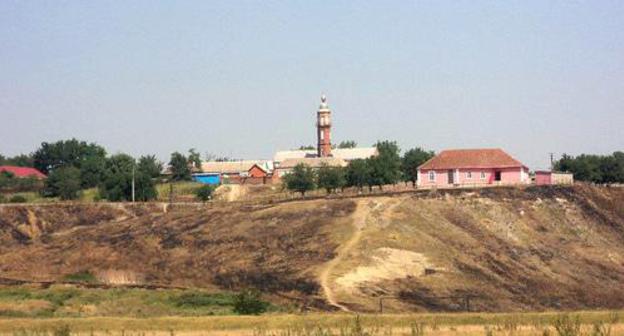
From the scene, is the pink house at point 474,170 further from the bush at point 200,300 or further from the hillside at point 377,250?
the bush at point 200,300

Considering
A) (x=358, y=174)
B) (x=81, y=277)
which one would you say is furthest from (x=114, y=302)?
(x=358, y=174)

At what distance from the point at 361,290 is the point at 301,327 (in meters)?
27.9

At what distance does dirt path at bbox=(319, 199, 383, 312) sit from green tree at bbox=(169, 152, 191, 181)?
80.4m

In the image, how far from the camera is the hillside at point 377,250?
79750 mm

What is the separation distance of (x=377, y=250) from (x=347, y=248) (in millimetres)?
2609

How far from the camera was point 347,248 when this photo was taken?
8819 centimetres

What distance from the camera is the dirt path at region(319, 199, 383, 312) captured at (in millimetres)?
74938

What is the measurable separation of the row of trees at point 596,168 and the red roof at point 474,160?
2957cm

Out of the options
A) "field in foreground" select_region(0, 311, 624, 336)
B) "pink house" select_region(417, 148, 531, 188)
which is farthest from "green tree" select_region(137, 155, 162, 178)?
"field in foreground" select_region(0, 311, 624, 336)

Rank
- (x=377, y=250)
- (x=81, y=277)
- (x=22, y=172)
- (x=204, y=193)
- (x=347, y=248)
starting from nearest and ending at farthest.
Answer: (x=377, y=250) < (x=347, y=248) < (x=81, y=277) < (x=204, y=193) < (x=22, y=172)

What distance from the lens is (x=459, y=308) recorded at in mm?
73375

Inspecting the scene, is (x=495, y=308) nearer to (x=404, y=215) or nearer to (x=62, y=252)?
(x=404, y=215)

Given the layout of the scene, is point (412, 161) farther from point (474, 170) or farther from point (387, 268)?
point (387, 268)

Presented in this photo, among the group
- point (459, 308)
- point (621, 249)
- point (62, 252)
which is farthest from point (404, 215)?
point (62, 252)
